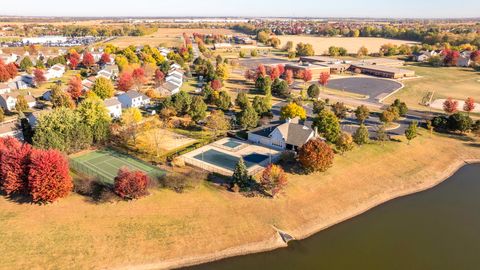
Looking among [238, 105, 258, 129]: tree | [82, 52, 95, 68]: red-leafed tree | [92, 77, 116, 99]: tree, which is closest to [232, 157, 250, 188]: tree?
[238, 105, 258, 129]: tree

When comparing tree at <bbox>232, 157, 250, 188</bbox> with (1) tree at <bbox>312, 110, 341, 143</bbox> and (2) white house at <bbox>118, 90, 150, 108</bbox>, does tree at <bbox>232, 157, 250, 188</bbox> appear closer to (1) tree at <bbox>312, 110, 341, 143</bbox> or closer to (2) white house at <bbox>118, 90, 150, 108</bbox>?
(1) tree at <bbox>312, 110, 341, 143</bbox>

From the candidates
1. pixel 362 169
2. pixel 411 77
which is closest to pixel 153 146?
pixel 362 169

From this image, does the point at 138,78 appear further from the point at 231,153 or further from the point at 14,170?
the point at 14,170

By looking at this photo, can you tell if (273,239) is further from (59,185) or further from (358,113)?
(358,113)

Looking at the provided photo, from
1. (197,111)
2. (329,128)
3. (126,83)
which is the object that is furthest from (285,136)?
(126,83)

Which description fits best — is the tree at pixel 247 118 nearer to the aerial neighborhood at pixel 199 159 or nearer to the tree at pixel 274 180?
the aerial neighborhood at pixel 199 159

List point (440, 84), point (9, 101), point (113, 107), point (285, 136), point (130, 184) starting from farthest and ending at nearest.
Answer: point (440, 84) → point (9, 101) → point (113, 107) → point (285, 136) → point (130, 184)
